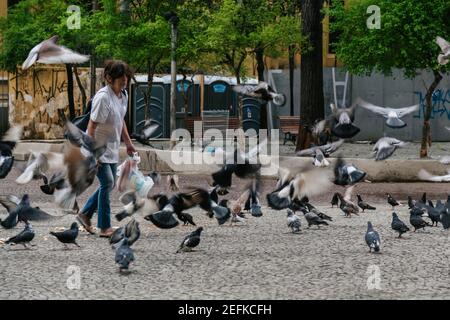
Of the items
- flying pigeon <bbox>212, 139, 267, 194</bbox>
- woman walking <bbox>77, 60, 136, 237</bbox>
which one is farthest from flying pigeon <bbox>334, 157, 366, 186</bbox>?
woman walking <bbox>77, 60, 136, 237</bbox>

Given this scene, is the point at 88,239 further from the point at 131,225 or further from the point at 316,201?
the point at 316,201

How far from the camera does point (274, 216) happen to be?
12.2 m

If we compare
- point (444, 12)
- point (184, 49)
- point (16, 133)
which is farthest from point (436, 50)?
point (16, 133)

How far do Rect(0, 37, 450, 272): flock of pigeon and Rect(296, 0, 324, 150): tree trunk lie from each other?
820cm

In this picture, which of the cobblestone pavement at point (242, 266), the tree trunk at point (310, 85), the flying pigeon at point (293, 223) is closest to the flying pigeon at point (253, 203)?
the cobblestone pavement at point (242, 266)

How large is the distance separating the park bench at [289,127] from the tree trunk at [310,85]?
5313mm

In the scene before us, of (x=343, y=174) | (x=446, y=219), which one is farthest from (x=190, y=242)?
(x=343, y=174)

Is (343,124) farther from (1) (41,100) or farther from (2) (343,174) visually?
(1) (41,100)

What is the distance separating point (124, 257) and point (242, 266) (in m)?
1.01

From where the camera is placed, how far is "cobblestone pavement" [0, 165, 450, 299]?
697 centimetres

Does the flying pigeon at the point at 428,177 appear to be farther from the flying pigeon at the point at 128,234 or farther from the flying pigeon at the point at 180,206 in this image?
the flying pigeon at the point at 128,234

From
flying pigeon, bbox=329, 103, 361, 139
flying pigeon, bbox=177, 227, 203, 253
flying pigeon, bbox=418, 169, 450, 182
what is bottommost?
flying pigeon, bbox=418, 169, 450, 182

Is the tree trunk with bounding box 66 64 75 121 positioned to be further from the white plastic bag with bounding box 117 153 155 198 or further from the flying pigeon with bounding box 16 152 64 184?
the white plastic bag with bounding box 117 153 155 198

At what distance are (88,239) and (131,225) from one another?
139 cm
